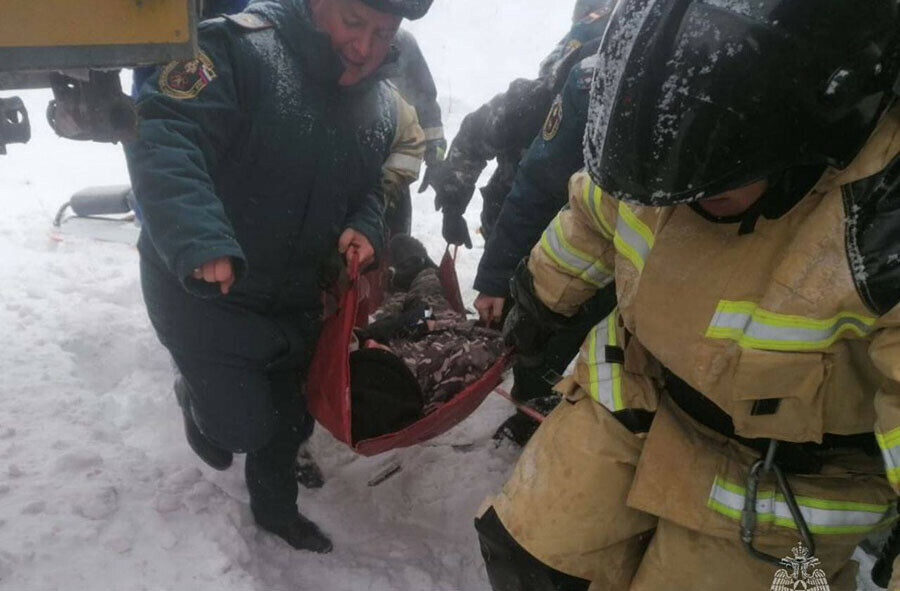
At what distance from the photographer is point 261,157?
208 cm

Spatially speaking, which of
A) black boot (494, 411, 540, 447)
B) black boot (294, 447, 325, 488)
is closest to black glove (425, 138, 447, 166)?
black boot (494, 411, 540, 447)

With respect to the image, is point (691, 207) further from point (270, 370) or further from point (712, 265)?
point (270, 370)

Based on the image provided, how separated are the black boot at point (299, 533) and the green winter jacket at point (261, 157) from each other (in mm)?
777

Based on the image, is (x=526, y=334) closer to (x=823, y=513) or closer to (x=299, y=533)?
(x=823, y=513)

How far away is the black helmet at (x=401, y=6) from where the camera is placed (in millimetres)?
1975

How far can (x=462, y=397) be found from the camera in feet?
7.35

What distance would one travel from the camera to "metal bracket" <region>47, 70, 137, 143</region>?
1.50m

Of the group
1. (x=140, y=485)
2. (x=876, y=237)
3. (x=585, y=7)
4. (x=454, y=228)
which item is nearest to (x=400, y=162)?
(x=454, y=228)

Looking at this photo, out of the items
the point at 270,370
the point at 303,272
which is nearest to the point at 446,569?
the point at 270,370

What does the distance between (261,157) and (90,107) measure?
2.04 feet

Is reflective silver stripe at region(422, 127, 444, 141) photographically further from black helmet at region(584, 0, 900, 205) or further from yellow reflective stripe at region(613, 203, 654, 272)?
black helmet at region(584, 0, 900, 205)

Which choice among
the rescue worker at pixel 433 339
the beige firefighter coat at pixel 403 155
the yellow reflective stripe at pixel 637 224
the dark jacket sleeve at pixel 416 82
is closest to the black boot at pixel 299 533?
the rescue worker at pixel 433 339

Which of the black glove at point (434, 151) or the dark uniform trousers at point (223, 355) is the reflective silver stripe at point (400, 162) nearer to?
the dark uniform trousers at point (223, 355)

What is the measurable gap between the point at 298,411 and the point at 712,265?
62.1 inches
